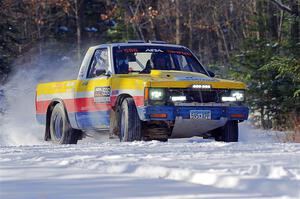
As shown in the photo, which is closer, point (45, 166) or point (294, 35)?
point (45, 166)

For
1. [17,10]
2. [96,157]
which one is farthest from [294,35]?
[17,10]

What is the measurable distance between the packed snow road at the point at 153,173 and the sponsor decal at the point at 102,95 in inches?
113

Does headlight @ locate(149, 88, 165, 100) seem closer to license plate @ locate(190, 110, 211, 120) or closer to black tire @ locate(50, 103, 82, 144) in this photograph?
license plate @ locate(190, 110, 211, 120)

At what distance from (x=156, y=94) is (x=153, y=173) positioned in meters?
4.46

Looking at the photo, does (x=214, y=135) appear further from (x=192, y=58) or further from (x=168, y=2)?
(x=168, y=2)

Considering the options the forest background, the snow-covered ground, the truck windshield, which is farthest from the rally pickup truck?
the forest background

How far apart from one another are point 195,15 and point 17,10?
38.3 feet

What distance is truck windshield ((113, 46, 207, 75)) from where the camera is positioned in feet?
40.9

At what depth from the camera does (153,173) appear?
6.66 m

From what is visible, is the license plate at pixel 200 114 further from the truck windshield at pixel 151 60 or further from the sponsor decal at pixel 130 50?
the sponsor decal at pixel 130 50

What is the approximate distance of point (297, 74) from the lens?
51.8 feet

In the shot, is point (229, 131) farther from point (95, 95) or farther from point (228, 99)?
point (95, 95)

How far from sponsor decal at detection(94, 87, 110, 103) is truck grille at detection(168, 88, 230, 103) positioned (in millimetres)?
1217

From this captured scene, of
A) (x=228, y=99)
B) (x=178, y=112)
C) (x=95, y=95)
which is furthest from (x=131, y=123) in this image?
(x=228, y=99)
